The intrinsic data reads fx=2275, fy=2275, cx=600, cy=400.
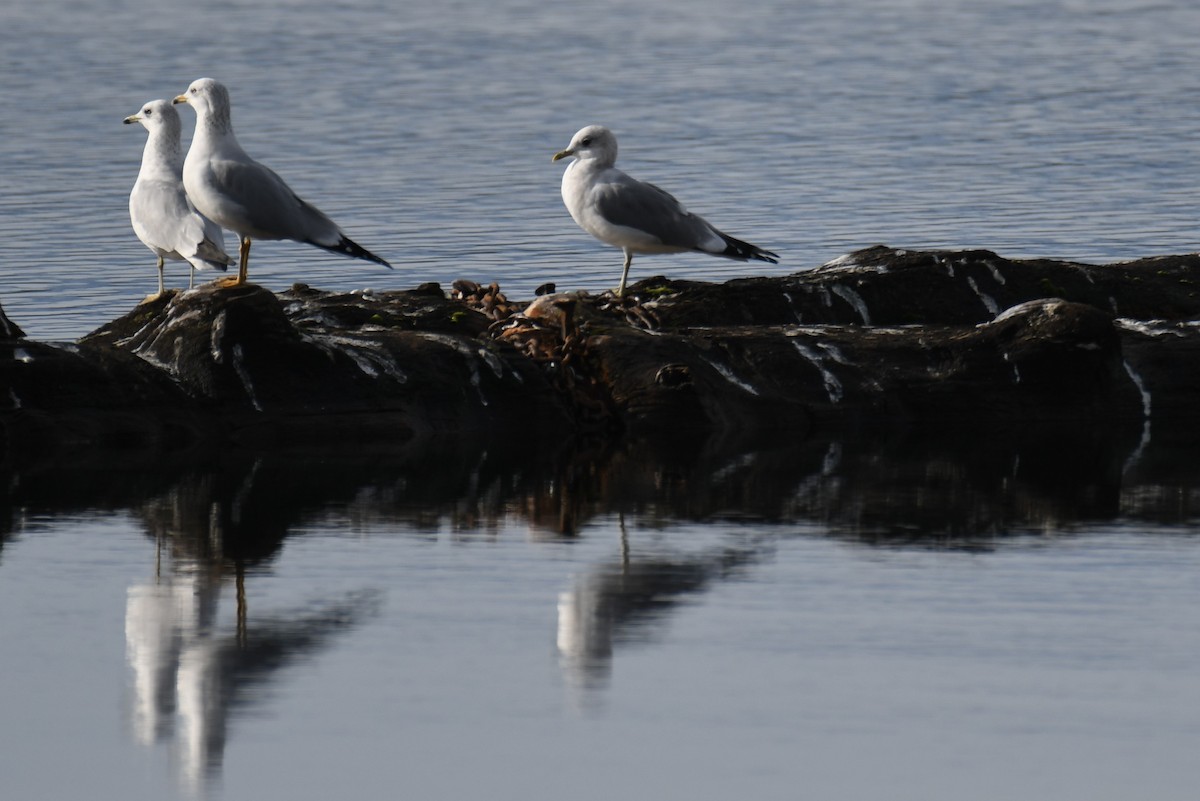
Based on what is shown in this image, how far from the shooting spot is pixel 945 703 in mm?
6520

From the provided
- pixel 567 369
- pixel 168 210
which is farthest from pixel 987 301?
pixel 168 210

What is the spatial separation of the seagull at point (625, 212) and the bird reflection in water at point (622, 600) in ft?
14.1

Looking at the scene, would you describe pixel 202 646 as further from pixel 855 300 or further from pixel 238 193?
pixel 855 300

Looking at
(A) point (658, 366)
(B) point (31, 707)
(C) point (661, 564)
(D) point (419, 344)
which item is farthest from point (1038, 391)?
(B) point (31, 707)

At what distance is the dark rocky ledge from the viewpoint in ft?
37.0

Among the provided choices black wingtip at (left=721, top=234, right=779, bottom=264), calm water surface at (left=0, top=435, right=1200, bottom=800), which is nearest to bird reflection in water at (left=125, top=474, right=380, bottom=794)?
calm water surface at (left=0, top=435, right=1200, bottom=800)

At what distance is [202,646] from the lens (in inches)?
282

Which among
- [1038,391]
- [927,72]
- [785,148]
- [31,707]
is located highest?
[927,72]

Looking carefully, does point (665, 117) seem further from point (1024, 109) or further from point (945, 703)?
point (945, 703)

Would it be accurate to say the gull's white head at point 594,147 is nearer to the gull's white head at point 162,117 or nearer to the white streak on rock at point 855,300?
the white streak on rock at point 855,300

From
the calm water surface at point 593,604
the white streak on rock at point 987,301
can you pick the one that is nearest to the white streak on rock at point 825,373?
the calm water surface at point 593,604

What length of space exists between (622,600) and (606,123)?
72.4 ft

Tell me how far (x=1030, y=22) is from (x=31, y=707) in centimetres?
4237

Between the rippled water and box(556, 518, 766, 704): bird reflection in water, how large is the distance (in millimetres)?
7758
